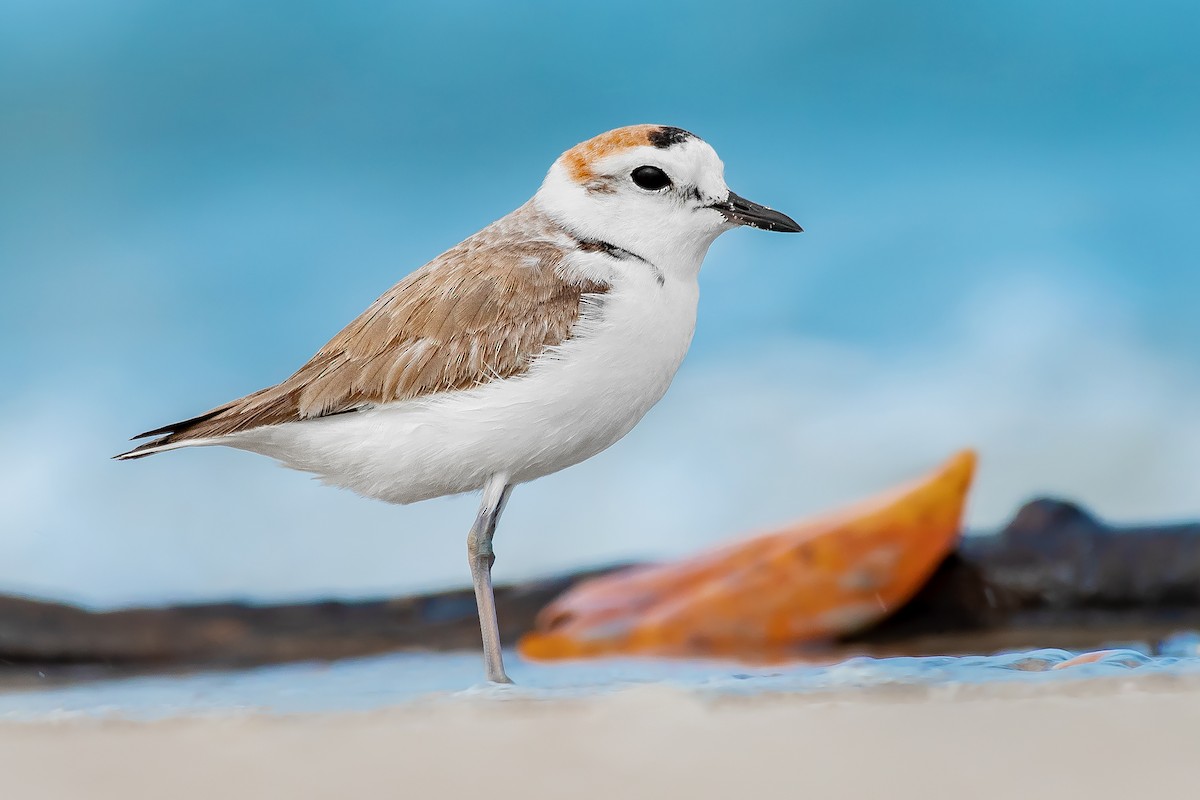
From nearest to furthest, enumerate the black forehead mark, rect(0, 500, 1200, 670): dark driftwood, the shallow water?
the shallow water < the black forehead mark < rect(0, 500, 1200, 670): dark driftwood

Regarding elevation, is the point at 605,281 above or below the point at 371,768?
above

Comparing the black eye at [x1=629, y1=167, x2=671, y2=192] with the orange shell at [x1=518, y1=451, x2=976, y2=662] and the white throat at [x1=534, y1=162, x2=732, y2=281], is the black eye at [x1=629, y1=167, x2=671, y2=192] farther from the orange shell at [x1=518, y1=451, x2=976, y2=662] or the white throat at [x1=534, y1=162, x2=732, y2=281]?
the orange shell at [x1=518, y1=451, x2=976, y2=662]

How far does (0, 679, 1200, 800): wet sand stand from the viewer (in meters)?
2.13

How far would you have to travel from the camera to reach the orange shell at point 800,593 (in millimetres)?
4863

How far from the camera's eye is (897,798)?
206 centimetres

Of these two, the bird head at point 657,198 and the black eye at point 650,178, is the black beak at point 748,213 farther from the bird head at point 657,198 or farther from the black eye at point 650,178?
the black eye at point 650,178

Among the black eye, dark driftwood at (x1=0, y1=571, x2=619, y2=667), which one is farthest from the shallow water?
the black eye

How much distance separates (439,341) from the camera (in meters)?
3.45

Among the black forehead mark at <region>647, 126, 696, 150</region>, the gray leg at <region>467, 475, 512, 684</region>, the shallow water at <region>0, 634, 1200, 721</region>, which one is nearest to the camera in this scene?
the shallow water at <region>0, 634, 1200, 721</region>

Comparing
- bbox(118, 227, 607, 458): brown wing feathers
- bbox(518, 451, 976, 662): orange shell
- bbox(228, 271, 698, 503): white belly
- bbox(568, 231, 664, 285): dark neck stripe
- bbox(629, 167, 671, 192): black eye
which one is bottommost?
bbox(518, 451, 976, 662): orange shell

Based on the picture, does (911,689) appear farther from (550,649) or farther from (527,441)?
(550,649)

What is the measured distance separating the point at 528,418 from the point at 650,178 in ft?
2.62

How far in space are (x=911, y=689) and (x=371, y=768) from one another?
45.9 inches

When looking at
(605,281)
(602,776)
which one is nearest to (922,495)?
(605,281)
